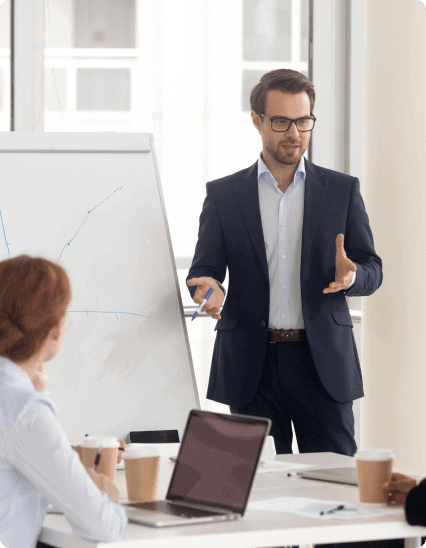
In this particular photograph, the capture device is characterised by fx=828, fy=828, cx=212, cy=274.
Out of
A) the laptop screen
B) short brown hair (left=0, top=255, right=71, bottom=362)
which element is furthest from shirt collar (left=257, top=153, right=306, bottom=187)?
short brown hair (left=0, top=255, right=71, bottom=362)

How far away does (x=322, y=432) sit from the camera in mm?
2482

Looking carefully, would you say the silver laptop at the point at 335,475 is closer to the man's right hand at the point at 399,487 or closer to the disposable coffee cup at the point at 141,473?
the man's right hand at the point at 399,487

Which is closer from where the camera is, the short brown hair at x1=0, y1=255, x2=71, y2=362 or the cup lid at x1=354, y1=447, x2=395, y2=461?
the short brown hair at x1=0, y1=255, x2=71, y2=362

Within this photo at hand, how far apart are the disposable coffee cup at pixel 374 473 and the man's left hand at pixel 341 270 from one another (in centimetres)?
94

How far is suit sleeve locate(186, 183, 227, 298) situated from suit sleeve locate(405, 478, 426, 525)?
1.34 m

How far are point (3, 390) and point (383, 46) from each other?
2454mm

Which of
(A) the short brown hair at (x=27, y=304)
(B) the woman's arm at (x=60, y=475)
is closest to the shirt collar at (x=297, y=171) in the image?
(A) the short brown hair at (x=27, y=304)

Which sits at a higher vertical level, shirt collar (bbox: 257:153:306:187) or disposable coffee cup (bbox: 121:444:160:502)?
shirt collar (bbox: 257:153:306:187)

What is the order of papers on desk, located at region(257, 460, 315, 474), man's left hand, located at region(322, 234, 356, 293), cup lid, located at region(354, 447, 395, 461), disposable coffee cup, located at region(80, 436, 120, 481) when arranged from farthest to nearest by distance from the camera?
man's left hand, located at region(322, 234, 356, 293) < papers on desk, located at region(257, 460, 315, 474) < disposable coffee cup, located at region(80, 436, 120, 481) < cup lid, located at region(354, 447, 395, 461)

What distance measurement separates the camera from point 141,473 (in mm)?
1472

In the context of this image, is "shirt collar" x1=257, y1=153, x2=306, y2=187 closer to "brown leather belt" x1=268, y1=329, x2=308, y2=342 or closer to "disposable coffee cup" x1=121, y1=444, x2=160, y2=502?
"brown leather belt" x1=268, y1=329, x2=308, y2=342

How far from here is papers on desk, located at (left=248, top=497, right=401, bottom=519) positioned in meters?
1.35

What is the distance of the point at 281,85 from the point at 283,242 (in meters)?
0.49

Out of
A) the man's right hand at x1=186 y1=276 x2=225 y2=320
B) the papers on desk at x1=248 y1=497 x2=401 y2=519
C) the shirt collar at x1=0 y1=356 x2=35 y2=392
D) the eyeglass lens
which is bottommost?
the papers on desk at x1=248 y1=497 x2=401 y2=519
